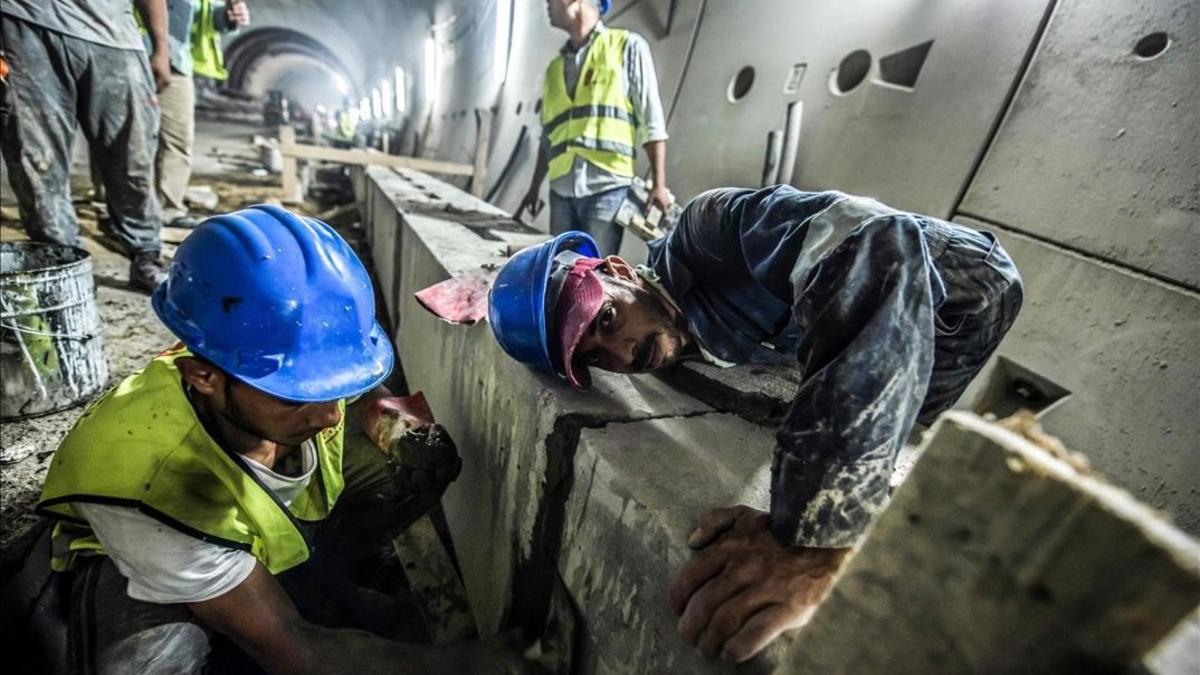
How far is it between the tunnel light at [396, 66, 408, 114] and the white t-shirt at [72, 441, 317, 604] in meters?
16.1

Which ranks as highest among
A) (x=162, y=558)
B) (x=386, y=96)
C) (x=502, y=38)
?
(x=502, y=38)

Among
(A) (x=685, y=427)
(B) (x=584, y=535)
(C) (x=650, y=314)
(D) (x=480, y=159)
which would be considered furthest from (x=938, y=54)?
(D) (x=480, y=159)

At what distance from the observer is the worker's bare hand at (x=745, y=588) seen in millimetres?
685

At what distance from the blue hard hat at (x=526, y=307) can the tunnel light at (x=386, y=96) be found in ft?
59.1

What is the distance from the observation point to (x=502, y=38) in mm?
7762

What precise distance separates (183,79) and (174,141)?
22.8 inches

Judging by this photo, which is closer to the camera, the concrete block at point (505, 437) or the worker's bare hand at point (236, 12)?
the concrete block at point (505, 437)

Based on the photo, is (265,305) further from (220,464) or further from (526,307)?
(526,307)

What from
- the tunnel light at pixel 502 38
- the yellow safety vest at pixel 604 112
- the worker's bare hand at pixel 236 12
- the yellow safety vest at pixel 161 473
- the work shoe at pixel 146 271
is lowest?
the work shoe at pixel 146 271

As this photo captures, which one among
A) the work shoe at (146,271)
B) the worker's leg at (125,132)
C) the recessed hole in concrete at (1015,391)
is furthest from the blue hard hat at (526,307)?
the work shoe at (146,271)

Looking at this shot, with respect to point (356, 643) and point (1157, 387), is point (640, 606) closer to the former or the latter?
point (356, 643)

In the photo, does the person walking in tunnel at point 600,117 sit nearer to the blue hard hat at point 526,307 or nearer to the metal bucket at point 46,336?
the blue hard hat at point 526,307

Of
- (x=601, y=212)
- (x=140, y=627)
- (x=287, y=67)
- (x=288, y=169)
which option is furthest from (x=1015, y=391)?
(x=287, y=67)

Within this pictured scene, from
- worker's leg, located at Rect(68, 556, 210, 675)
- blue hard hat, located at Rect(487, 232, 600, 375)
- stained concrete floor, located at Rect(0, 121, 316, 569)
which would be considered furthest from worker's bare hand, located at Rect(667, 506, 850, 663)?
stained concrete floor, located at Rect(0, 121, 316, 569)
